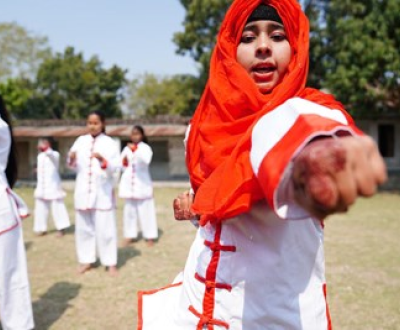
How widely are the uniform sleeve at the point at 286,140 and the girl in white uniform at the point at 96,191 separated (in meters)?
4.29

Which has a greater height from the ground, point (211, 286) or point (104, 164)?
point (211, 286)

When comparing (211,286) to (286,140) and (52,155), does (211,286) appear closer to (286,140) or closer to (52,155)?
(286,140)

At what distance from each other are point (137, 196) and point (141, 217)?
0.34 metres

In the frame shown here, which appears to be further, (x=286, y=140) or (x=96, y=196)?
(x=96, y=196)

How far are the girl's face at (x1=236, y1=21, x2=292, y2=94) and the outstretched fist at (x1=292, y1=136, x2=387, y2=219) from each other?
59cm

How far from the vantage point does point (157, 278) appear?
4.95 metres

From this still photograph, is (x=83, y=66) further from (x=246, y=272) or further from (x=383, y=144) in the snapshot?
(x=246, y=272)

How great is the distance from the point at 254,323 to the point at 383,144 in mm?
17187

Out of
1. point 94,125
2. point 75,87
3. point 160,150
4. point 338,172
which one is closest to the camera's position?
point 338,172

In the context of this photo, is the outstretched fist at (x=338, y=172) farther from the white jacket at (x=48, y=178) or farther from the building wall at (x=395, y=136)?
the building wall at (x=395, y=136)

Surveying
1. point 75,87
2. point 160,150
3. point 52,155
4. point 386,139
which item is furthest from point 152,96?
point 52,155

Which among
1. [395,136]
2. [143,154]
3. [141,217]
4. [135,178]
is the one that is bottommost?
[395,136]

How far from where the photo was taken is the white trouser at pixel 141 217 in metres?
6.77

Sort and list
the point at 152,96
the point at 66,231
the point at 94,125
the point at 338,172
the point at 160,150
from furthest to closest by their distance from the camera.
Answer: the point at 152,96, the point at 160,150, the point at 66,231, the point at 94,125, the point at 338,172
